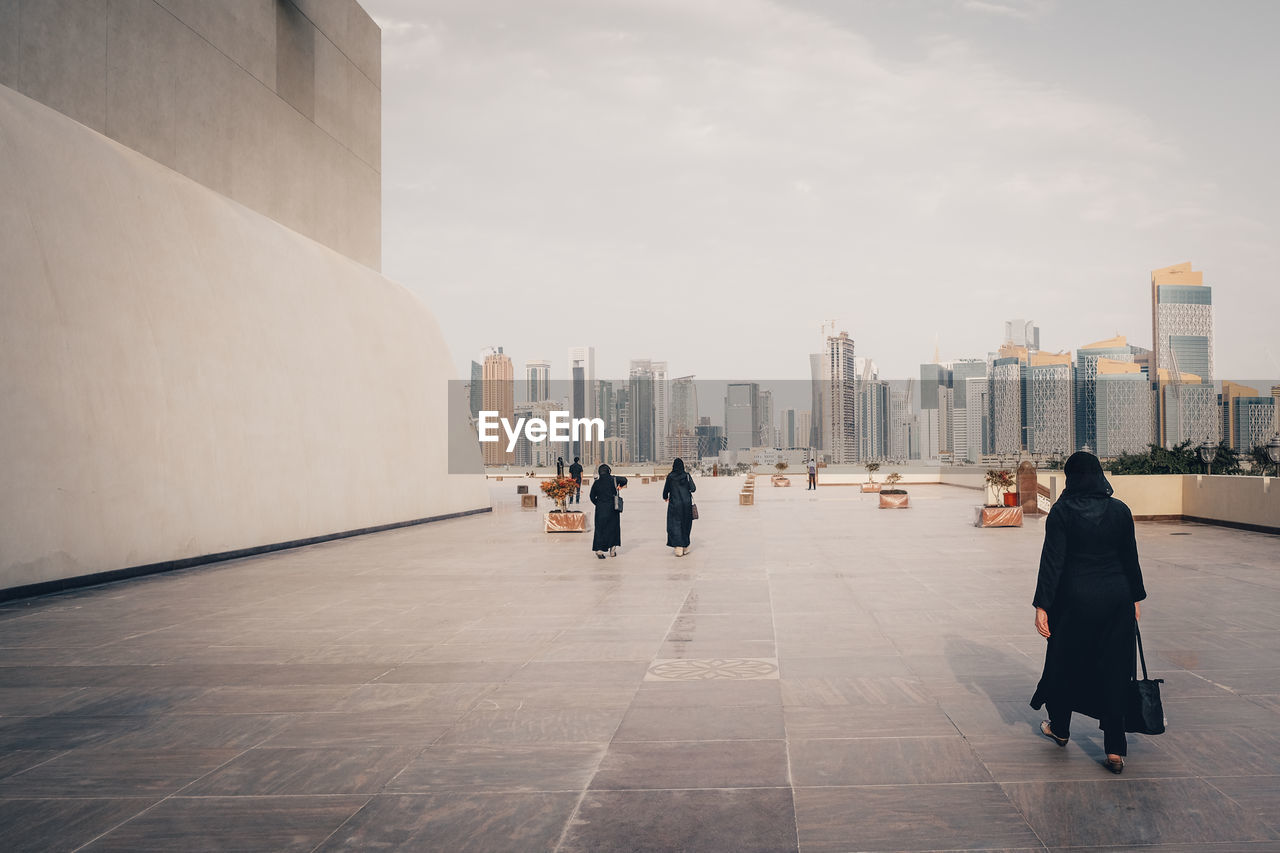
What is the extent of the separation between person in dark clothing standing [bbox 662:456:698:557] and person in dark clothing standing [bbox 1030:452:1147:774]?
33.9 ft

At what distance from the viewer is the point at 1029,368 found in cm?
17262

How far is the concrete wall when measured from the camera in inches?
535

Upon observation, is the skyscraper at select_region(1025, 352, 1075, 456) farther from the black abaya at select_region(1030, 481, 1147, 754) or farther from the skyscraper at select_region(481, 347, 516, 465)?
the black abaya at select_region(1030, 481, 1147, 754)

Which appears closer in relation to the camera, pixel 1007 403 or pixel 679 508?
pixel 679 508

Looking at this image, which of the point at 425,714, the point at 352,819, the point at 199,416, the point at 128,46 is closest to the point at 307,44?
A: the point at 128,46

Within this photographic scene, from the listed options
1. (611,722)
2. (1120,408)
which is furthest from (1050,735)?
(1120,408)

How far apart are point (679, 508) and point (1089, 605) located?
1081 centimetres

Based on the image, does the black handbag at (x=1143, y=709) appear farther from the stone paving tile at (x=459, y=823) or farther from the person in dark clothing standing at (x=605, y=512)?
the person in dark clothing standing at (x=605, y=512)

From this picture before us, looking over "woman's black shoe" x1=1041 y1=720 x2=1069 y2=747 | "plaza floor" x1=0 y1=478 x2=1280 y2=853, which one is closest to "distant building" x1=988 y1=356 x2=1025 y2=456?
"plaza floor" x1=0 y1=478 x2=1280 y2=853

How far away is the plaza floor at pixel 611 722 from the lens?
3986 millimetres

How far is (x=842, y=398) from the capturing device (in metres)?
174

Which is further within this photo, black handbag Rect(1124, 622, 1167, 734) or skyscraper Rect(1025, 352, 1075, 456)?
skyscraper Rect(1025, 352, 1075, 456)

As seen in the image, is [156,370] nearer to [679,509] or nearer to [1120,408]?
[679,509]

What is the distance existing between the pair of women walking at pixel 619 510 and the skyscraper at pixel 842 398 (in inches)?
6054
